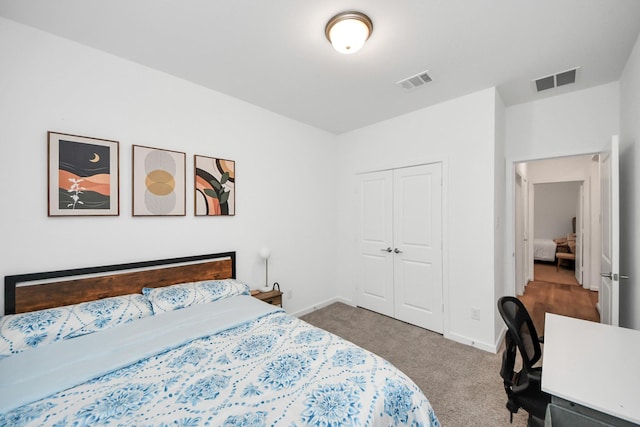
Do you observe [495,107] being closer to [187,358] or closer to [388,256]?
[388,256]

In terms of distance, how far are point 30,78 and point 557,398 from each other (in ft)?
11.6

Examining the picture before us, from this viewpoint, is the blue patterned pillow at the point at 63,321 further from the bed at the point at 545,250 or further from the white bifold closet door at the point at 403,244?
the bed at the point at 545,250

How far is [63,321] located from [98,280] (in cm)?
45

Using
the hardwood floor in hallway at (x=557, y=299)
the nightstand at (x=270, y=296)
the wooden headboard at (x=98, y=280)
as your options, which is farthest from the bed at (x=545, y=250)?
the wooden headboard at (x=98, y=280)

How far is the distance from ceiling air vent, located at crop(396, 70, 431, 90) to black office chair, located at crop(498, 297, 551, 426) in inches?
78.6

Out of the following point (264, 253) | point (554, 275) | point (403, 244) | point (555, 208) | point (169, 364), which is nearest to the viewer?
point (169, 364)

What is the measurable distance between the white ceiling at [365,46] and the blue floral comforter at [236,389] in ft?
6.78

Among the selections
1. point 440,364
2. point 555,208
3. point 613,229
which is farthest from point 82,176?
point 555,208

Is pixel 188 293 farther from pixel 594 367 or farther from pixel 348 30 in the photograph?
pixel 594 367

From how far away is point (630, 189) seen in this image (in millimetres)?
2162

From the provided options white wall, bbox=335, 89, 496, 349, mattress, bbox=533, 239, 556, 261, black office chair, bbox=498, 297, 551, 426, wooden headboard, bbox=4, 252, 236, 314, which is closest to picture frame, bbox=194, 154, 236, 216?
wooden headboard, bbox=4, 252, 236, 314

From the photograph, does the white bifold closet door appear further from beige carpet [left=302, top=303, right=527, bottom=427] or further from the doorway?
the doorway

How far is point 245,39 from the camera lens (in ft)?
6.39

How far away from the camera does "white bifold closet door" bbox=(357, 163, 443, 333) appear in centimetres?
310
